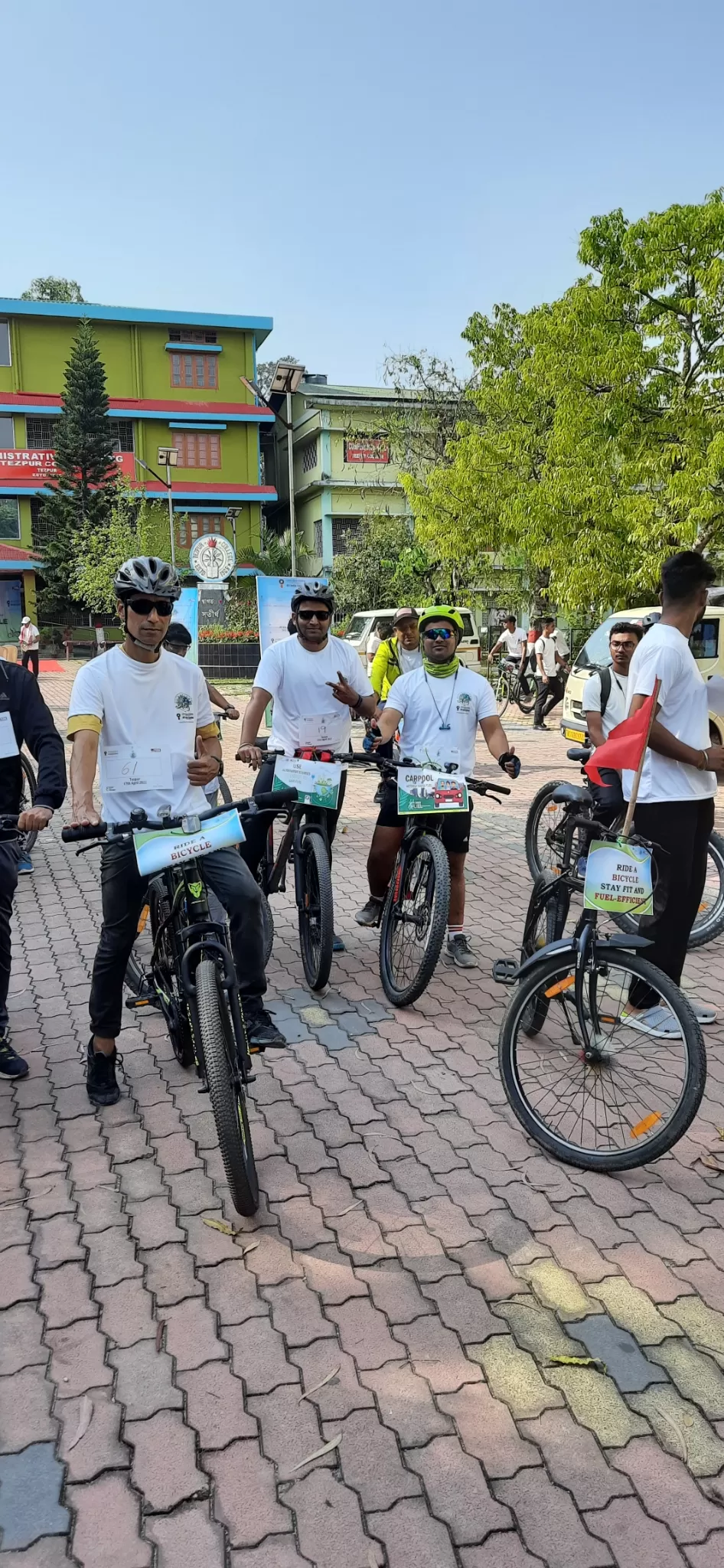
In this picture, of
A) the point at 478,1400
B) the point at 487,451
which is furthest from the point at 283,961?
the point at 487,451

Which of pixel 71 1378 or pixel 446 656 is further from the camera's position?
pixel 446 656

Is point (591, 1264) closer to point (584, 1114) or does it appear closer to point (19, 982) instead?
point (584, 1114)

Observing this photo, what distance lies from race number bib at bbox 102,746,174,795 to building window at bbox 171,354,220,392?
45.4 m

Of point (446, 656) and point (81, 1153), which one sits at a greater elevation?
point (446, 656)

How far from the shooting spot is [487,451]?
19094 mm

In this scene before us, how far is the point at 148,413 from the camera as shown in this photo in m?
43.9

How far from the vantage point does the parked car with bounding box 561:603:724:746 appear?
11.5 m

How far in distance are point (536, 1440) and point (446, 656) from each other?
3.52 meters

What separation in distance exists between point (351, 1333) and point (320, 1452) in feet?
1.27

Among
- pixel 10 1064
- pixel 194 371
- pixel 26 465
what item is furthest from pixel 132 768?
pixel 194 371

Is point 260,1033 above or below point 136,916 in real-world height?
below

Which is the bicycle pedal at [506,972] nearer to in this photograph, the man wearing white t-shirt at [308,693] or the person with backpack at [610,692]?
the man wearing white t-shirt at [308,693]

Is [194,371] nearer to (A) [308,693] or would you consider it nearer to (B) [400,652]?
(B) [400,652]

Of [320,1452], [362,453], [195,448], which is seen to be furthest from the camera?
[195,448]
